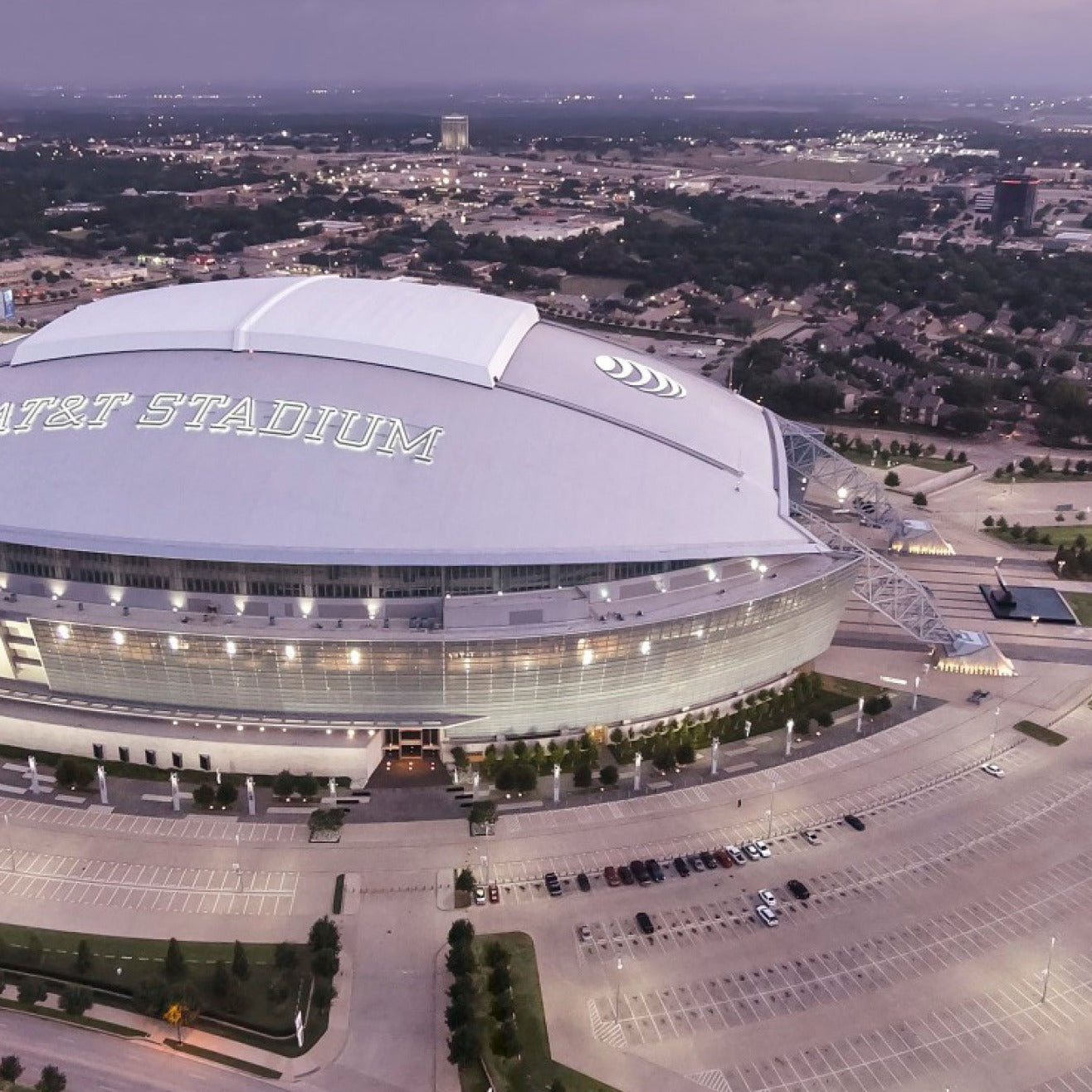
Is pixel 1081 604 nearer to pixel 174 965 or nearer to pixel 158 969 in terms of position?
pixel 174 965

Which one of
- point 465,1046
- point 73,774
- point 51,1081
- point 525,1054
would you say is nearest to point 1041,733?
point 525,1054

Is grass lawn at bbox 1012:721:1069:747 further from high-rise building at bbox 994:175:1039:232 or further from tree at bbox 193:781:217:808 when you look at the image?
high-rise building at bbox 994:175:1039:232

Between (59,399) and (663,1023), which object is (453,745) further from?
(59,399)

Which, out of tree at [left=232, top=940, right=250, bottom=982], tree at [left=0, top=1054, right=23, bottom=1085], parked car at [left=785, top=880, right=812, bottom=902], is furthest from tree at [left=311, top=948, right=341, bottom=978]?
parked car at [left=785, top=880, right=812, bottom=902]

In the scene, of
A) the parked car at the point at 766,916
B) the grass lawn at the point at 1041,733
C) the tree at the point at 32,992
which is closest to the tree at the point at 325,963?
the tree at the point at 32,992

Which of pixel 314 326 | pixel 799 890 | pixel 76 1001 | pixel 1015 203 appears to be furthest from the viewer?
pixel 1015 203

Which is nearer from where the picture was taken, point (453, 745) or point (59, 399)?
point (453, 745)

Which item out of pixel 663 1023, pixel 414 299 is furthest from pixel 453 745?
pixel 414 299
